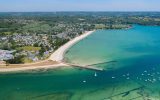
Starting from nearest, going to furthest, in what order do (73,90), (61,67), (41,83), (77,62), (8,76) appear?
(73,90), (41,83), (8,76), (61,67), (77,62)

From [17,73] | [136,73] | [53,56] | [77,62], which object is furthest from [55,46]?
[136,73]

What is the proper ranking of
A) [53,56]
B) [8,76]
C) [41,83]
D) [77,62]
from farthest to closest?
[53,56], [77,62], [8,76], [41,83]

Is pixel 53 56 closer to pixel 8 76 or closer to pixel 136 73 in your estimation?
pixel 8 76

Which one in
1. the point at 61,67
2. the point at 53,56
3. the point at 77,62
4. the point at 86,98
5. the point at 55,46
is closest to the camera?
the point at 86,98

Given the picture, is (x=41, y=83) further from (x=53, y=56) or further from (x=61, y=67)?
(x=53, y=56)

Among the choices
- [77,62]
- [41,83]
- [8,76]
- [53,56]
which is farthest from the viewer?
[53,56]

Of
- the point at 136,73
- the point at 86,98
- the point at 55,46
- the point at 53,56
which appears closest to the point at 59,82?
the point at 86,98

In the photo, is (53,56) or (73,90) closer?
(73,90)

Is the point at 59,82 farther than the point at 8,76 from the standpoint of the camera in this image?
No
